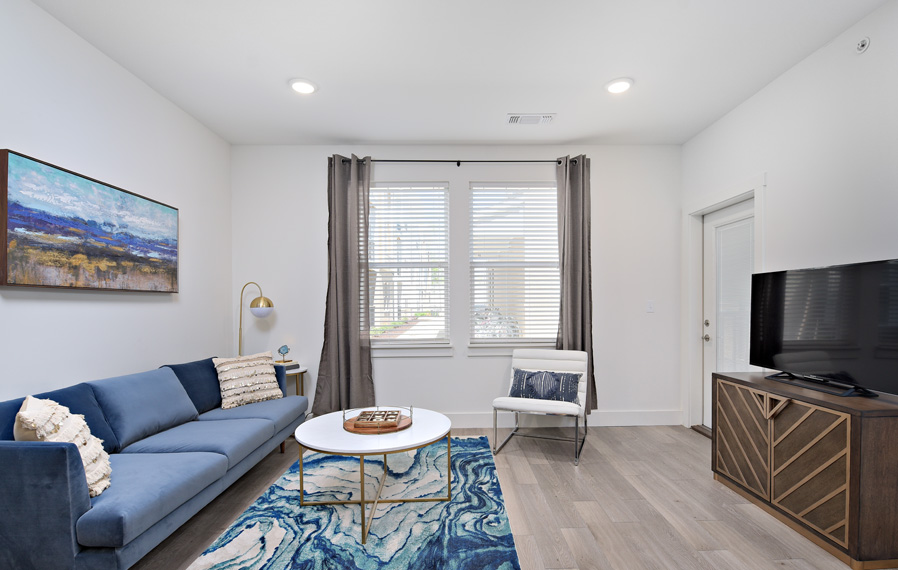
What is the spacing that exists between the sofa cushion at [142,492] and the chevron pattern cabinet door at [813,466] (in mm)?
3096

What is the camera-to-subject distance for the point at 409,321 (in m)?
3.99

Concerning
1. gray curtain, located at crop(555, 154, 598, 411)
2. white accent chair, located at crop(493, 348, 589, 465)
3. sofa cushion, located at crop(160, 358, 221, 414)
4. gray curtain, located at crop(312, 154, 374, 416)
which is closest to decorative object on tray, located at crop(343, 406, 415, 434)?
white accent chair, located at crop(493, 348, 589, 465)

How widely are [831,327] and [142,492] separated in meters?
3.47

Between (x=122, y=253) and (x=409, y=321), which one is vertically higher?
(x=122, y=253)

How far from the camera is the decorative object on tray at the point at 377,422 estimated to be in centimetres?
244

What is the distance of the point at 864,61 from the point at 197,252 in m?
4.72

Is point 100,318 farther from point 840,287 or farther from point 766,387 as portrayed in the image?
point 840,287

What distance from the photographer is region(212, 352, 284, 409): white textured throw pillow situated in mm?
3127

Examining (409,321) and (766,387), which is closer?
(766,387)

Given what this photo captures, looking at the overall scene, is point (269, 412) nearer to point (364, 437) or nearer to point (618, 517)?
point (364, 437)

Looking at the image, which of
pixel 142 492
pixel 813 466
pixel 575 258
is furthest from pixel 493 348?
pixel 142 492

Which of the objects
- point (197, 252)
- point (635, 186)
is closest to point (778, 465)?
point (635, 186)

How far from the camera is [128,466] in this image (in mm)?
1980

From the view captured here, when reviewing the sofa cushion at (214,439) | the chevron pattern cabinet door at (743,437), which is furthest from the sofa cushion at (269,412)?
the chevron pattern cabinet door at (743,437)
